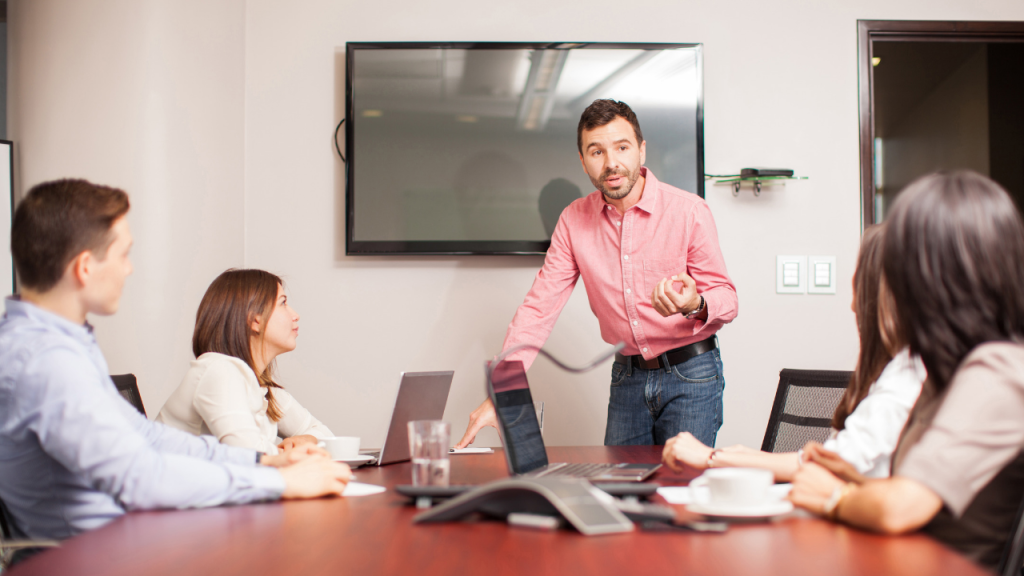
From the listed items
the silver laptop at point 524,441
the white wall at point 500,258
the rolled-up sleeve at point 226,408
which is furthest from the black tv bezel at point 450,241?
the silver laptop at point 524,441

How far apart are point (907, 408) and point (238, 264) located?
232cm

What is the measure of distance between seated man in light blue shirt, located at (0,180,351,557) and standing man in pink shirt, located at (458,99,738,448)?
1.19 m

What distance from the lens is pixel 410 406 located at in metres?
1.61

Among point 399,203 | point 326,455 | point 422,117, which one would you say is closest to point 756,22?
point 422,117

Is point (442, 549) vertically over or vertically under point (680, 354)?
under

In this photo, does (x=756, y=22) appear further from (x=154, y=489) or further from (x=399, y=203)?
(x=154, y=489)

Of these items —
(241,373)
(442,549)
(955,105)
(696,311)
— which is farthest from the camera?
(955,105)

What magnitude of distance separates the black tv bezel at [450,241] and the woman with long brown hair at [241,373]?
85cm

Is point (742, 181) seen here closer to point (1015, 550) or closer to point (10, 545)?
point (1015, 550)

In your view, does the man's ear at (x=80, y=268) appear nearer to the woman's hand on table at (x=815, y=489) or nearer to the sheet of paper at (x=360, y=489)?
the sheet of paper at (x=360, y=489)

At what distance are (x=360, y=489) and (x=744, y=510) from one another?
2.09 feet

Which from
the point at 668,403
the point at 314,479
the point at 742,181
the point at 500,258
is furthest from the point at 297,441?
the point at 742,181

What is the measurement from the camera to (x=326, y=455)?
4.36 feet

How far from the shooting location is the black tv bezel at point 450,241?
2.77 m
